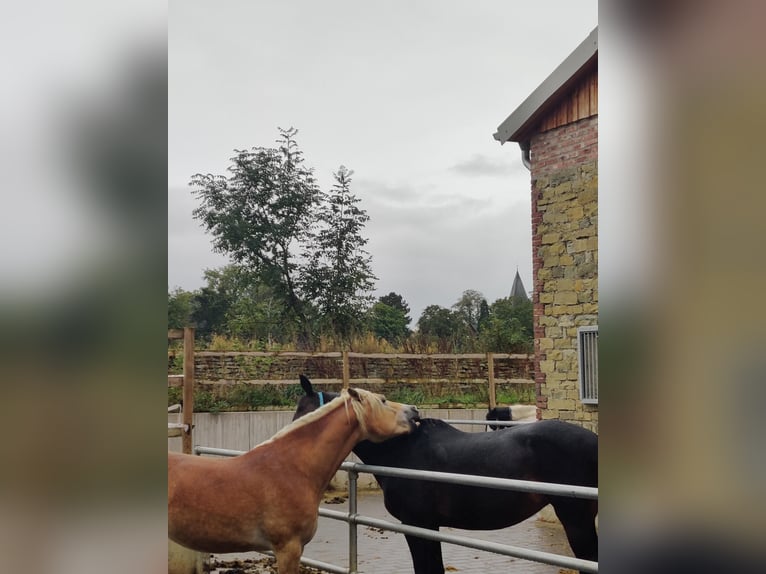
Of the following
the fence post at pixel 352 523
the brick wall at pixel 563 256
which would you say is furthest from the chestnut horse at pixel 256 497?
the brick wall at pixel 563 256

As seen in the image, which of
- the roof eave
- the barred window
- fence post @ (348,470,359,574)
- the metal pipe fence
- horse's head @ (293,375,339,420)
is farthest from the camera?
the barred window

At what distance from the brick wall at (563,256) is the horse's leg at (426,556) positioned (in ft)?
8.54

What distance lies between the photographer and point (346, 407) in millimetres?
3367

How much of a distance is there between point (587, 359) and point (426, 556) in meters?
2.72

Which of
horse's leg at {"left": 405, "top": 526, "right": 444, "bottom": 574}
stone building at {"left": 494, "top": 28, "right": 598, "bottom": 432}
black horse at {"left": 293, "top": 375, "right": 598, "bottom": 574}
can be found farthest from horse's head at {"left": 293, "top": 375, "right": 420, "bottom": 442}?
stone building at {"left": 494, "top": 28, "right": 598, "bottom": 432}

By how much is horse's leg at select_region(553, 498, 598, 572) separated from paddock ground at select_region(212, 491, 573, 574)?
2.90 feet

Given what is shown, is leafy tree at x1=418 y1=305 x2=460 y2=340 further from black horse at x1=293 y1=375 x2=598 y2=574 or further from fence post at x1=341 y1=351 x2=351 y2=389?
black horse at x1=293 y1=375 x2=598 y2=574

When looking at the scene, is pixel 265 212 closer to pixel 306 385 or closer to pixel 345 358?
pixel 345 358

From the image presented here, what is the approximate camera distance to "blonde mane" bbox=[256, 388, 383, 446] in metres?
3.31
